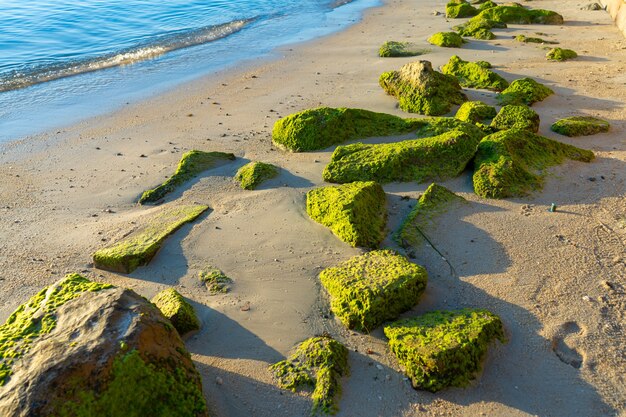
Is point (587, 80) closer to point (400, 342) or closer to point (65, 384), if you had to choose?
point (400, 342)

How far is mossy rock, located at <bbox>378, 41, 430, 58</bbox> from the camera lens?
435 inches

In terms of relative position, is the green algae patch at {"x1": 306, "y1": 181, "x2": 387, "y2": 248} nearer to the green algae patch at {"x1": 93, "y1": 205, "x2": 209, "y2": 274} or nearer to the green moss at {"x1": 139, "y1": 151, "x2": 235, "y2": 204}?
the green algae patch at {"x1": 93, "y1": 205, "x2": 209, "y2": 274}

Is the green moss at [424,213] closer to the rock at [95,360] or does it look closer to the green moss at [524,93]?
the rock at [95,360]

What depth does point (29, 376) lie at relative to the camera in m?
2.69

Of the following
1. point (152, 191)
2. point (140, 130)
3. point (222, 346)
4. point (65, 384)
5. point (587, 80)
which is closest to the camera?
point (65, 384)

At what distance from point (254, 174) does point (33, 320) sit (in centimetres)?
316

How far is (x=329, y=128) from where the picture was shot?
667 centimetres

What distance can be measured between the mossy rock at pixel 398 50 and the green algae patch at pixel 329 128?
4.56 metres

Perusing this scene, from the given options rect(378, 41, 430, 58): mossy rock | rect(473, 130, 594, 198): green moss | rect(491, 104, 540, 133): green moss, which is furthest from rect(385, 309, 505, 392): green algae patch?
rect(378, 41, 430, 58): mossy rock

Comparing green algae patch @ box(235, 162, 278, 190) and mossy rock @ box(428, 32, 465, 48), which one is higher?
mossy rock @ box(428, 32, 465, 48)

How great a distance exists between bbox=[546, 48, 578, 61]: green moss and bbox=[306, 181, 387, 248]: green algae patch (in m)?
6.58

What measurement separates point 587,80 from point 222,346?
7716 millimetres

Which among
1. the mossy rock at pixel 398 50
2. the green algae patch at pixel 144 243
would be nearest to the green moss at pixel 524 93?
the mossy rock at pixel 398 50

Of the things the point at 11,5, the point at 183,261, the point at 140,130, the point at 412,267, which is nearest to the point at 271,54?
the point at 140,130
